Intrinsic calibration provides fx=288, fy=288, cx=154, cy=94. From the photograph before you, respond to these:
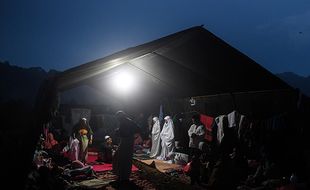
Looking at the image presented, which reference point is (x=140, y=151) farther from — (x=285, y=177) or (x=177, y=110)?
(x=285, y=177)

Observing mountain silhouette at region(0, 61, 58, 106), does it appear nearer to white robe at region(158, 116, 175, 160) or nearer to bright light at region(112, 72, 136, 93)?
bright light at region(112, 72, 136, 93)

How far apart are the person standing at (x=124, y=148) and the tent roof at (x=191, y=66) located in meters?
1.59

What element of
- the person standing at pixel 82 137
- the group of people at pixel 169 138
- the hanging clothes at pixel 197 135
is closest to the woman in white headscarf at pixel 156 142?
the group of people at pixel 169 138

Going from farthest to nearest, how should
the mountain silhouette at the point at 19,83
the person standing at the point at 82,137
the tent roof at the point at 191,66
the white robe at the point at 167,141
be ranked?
the mountain silhouette at the point at 19,83, the white robe at the point at 167,141, the person standing at the point at 82,137, the tent roof at the point at 191,66

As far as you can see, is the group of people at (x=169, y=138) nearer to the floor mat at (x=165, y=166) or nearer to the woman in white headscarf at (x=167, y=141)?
the woman in white headscarf at (x=167, y=141)

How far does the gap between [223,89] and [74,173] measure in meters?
6.60

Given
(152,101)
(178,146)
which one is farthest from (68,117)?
(178,146)

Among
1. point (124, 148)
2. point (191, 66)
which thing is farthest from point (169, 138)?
point (124, 148)

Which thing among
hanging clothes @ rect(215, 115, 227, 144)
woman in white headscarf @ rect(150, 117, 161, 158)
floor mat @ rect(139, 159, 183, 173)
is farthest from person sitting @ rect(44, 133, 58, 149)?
hanging clothes @ rect(215, 115, 227, 144)

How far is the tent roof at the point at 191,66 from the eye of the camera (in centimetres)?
723

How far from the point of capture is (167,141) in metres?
12.6

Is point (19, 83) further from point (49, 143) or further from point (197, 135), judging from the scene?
point (197, 135)

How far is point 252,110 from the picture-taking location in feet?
30.0

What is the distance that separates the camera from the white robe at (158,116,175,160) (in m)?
12.5
